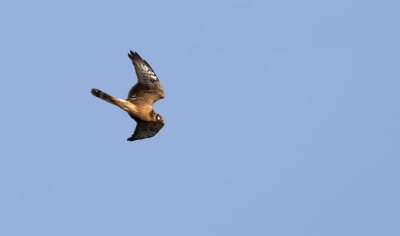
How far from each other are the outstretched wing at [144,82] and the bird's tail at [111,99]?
1.00 m

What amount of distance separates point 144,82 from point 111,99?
178 cm

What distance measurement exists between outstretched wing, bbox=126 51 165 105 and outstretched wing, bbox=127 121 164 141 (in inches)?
27.5

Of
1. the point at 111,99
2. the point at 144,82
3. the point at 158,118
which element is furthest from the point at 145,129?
the point at 111,99

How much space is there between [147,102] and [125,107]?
38.5 inches

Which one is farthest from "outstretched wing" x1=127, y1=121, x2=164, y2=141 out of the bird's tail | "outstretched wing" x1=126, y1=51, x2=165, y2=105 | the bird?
the bird's tail

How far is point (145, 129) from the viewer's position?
18297mm

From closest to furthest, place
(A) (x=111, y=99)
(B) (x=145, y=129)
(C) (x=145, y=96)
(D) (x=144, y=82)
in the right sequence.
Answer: (A) (x=111, y=99)
(C) (x=145, y=96)
(D) (x=144, y=82)
(B) (x=145, y=129)

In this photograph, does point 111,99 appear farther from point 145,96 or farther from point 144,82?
point 144,82

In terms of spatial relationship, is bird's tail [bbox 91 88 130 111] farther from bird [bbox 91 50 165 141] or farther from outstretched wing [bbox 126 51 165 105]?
outstretched wing [bbox 126 51 165 105]

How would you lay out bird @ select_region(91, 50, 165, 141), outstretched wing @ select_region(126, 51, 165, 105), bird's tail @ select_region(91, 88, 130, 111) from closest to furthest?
bird's tail @ select_region(91, 88, 130, 111) → bird @ select_region(91, 50, 165, 141) → outstretched wing @ select_region(126, 51, 165, 105)

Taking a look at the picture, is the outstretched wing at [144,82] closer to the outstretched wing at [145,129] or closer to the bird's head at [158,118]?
the bird's head at [158,118]

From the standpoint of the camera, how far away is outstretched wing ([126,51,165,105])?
58.8ft

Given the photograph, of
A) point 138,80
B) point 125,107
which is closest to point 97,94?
point 125,107

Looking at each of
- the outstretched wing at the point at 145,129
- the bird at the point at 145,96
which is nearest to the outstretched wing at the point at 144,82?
A: the bird at the point at 145,96
